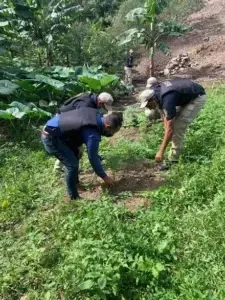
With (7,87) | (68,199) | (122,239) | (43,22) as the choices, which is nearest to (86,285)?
(122,239)

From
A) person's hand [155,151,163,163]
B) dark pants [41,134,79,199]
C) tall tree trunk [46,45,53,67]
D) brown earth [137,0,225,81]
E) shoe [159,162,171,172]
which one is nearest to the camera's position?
dark pants [41,134,79,199]

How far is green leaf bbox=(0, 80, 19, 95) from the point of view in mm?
8398

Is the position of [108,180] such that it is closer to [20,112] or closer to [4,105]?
[20,112]

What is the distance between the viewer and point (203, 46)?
1305 cm

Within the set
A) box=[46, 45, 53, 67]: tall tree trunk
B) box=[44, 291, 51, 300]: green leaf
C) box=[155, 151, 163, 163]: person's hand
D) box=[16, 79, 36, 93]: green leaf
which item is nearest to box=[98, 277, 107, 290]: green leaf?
box=[44, 291, 51, 300]: green leaf

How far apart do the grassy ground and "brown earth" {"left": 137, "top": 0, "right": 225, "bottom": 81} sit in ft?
19.4

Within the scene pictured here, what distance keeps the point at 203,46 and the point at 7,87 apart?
23.1 feet

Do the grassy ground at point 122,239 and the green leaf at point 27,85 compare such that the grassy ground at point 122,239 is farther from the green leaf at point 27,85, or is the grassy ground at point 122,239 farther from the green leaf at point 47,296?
the green leaf at point 27,85

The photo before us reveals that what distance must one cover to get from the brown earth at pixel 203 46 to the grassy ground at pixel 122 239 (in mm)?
5901

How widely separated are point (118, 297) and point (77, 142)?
2.18 meters

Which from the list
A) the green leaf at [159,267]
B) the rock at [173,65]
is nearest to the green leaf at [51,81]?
the rock at [173,65]

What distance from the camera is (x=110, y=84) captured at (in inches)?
407

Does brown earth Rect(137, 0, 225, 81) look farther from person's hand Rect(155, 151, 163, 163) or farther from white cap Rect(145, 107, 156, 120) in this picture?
person's hand Rect(155, 151, 163, 163)

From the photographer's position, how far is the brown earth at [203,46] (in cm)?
1175
